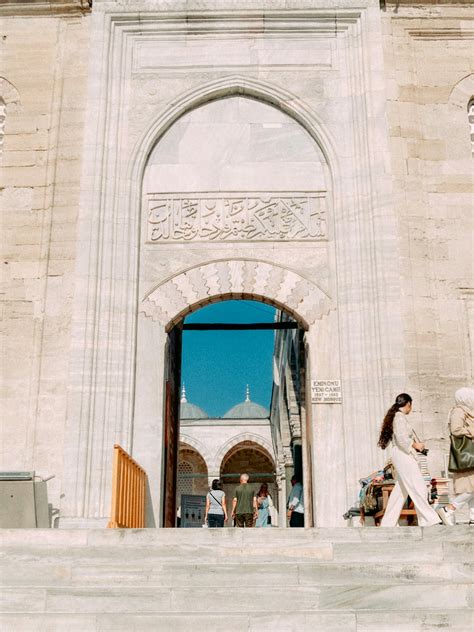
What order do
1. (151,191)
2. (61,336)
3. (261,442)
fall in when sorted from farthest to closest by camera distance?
(261,442), (151,191), (61,336)

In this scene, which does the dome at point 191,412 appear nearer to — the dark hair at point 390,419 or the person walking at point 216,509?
the person walking at point 216,509

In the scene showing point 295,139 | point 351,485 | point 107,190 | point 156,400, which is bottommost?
point 351,485

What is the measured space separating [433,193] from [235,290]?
2459 millimetres

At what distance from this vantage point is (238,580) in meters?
4.46

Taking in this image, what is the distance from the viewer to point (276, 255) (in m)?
8.32

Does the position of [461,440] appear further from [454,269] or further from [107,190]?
[107,190]

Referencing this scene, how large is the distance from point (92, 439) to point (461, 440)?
3641mm

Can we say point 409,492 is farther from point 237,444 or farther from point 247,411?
point 247,411

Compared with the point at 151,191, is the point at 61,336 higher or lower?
lower

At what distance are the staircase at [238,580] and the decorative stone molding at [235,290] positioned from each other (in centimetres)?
351

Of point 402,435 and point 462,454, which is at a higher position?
point 402,435

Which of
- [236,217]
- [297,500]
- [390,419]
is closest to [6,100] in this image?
[236,217]

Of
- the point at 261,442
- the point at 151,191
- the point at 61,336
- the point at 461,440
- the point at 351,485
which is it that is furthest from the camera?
the point at 261,442

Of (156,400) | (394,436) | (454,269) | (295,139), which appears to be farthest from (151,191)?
(394,436)
